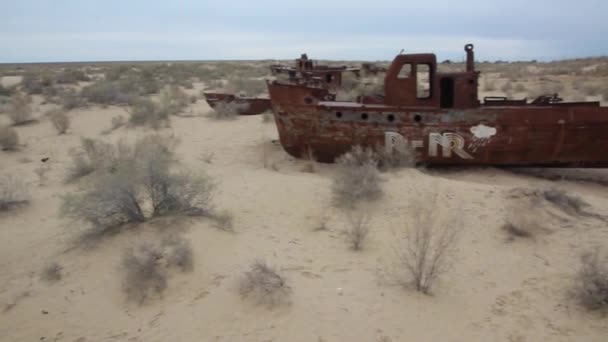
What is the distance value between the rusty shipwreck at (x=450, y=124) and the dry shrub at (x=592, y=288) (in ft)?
12.0

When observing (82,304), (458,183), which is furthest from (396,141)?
(82,304)

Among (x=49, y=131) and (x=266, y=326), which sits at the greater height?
(x=49, y=131)

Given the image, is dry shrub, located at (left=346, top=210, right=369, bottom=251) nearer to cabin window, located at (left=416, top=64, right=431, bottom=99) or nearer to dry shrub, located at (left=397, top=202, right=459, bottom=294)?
dry shrub, located at (left=397, top=202, right=459, bottom=294)

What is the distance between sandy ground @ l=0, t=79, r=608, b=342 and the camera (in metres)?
3.56

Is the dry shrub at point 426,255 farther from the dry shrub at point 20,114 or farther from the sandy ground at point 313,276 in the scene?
the dry shrub at point 20,114

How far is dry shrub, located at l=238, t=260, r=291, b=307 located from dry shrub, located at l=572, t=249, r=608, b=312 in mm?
2428

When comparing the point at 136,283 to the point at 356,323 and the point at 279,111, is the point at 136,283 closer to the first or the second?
the point at 356,323

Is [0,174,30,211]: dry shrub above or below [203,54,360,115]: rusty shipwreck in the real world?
below

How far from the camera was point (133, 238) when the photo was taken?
15.2 feet

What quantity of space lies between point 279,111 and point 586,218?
515 cm

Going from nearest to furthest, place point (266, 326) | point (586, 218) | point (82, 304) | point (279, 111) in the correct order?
point (266, 326) < point (82, 304) < point (586, 218) < point (279, 111)

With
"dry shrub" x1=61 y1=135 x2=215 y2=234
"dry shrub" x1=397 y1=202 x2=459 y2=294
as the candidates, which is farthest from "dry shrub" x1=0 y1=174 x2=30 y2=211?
"dry shrub" x1=397 y1=202 x2=459 y2=294

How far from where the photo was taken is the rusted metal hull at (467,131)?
7090mm

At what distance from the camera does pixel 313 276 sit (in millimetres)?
4184
